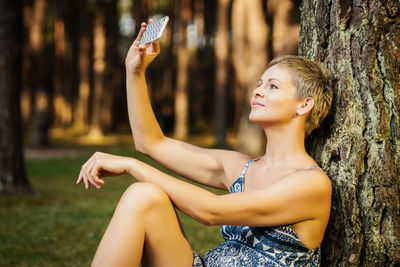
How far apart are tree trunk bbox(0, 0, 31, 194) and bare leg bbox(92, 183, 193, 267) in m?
5.86

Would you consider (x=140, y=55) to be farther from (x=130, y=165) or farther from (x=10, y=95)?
(x=10, y=95)

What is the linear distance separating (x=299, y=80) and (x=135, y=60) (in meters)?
0.91

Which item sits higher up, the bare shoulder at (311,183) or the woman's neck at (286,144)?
the woman's neck at (286,144)

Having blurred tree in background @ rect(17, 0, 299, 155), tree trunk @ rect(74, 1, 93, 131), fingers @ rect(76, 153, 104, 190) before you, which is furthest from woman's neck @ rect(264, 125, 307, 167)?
tree trunk @ rect(74, 1, 93, 131)

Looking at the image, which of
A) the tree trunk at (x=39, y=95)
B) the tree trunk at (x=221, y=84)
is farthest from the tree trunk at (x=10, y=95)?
Answer: the tree trunk at (x=221, y=84)

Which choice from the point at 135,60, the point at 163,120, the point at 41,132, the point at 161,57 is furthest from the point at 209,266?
the point at 161,57

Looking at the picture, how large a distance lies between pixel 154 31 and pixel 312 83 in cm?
84

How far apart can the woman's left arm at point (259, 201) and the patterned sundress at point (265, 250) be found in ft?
0.39

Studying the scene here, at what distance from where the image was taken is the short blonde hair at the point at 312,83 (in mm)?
2676

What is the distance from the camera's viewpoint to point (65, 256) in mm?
4863

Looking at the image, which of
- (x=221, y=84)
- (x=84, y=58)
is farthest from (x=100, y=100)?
(x=221, y=84)

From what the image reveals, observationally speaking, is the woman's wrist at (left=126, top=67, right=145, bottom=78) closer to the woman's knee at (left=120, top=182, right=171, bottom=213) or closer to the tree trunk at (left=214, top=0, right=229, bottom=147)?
the woman's knee at (left=120, top=182, right=171, bottom=213)

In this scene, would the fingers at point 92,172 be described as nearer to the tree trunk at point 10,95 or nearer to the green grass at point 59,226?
the green grass at point 59,226

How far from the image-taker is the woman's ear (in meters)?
2.69
